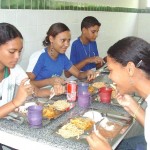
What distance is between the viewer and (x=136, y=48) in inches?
43.7

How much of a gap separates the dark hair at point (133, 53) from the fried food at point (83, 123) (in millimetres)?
392

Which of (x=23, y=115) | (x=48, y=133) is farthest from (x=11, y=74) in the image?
(x=48, y=133)

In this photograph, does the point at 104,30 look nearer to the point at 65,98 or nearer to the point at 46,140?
the point at 65,98

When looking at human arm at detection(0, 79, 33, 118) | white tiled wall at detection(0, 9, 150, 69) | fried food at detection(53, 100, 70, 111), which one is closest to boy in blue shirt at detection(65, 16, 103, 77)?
white tiled wall at detection(0, 9, 150, 69)

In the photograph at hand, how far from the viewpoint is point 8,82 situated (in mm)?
1694

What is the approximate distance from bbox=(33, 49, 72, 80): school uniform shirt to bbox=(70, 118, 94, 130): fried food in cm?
95

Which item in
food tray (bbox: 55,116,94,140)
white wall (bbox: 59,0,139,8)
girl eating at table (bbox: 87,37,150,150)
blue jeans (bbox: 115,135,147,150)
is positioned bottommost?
blue jeans (bbox: 115,135,147,150)

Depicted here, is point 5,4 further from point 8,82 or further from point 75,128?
point 75,128

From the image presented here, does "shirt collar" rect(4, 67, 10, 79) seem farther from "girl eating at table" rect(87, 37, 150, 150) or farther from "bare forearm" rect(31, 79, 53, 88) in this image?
"girl eating at table" rect(87, 37, 150, 150)

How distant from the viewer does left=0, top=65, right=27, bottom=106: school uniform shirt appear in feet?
5.42

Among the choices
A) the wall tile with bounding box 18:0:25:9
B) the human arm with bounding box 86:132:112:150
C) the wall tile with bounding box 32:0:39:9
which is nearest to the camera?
the human arm with bounding box 86:132:112:150

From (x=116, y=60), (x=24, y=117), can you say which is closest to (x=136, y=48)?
(x=116, y=60)

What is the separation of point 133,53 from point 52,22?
1.87 m

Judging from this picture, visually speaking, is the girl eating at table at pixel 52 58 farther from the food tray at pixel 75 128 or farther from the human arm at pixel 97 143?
the human arm at pixel 97 143
